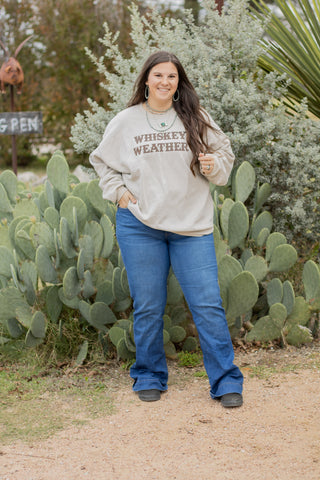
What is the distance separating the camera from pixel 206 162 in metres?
2.89

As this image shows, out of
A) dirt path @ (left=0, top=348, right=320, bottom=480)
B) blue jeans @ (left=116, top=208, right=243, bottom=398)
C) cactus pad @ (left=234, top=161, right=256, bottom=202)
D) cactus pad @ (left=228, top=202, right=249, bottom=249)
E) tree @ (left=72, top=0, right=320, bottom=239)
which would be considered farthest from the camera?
tree @ (left=72, top=0, right=320, bottom=239)

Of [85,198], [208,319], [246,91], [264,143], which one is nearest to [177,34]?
[246,91]

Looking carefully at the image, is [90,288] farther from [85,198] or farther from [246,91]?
[246,91]

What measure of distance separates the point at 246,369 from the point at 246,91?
5.90 ft

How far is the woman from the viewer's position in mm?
2930

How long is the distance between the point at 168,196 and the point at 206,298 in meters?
0.53

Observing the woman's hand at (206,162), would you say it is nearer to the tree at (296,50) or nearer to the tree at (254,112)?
the tree at (254,112)

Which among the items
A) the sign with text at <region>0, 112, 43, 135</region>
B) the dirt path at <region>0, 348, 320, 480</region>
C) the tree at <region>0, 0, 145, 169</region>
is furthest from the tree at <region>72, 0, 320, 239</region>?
the tree at <region>0, 0, 145, 169</region>

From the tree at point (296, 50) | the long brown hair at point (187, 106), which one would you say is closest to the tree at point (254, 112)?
the tree at point (296, 50)

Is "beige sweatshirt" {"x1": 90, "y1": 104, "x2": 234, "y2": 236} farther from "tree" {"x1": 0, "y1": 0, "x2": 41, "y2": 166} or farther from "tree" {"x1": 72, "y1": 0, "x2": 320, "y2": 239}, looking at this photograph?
"tree" {"x1": 0, "y1": 0, "x2": 41, "y2": 166}

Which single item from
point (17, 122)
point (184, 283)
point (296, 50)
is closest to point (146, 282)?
point (184, 283)

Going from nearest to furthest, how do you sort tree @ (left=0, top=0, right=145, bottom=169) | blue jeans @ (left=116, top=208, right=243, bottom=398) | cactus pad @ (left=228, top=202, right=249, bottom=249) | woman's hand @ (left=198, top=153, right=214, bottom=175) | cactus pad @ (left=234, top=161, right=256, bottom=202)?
woman's hand @ (left=198, top=153, right=214, bottom=175) < blue jeans @ (left=116, top=208, right=243, bottom=398) < cactus pad @ (left=228, top=202, right=249, bottom=249) < cactus pad @ (left=234, top=161, right=256, bottom=202) < tree @ (left=0, top=0, right=145, bottom=169)

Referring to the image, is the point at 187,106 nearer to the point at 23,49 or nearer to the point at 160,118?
the point at 160,118

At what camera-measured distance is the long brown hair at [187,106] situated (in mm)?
2959
